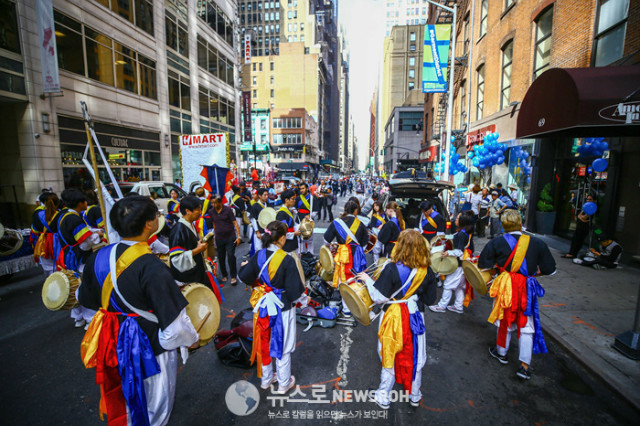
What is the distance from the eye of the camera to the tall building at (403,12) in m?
129

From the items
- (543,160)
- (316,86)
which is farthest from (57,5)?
(316,86)

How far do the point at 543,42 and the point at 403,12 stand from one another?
482 ft

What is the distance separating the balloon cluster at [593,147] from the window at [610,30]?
212cm

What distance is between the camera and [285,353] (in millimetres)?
3324

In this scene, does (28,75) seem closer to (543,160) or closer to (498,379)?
(498,379)

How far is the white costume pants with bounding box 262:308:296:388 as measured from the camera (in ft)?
10.8

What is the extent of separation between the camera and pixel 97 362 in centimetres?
239

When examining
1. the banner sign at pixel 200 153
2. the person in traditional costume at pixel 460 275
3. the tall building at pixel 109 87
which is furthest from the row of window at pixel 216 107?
the person in traditional costume at pixel 460 275

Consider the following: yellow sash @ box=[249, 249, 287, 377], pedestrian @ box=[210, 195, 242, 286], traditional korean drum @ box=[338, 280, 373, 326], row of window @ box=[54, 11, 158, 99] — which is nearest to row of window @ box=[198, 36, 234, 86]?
row of window @ box=[54, 11, 158, 99]

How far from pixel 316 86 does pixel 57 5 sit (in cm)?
6681

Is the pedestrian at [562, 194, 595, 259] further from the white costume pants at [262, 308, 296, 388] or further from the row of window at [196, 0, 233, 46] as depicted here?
the row of window at [196, 0, 233, 46]

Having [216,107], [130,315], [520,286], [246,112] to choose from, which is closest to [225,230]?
[130,315]

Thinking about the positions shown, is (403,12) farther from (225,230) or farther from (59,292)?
(59,292)

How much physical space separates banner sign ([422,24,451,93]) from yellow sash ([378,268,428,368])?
13.5 meters
